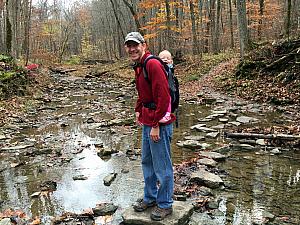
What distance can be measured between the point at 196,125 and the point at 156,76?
6.31m

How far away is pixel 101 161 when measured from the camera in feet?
23.3

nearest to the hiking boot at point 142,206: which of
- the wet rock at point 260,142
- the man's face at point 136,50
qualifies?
the man's face at point 136,50

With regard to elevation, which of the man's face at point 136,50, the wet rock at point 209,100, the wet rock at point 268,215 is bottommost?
the wet rock at point 268,215

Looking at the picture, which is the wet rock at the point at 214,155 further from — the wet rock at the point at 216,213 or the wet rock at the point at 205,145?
the wet rock at the point at 216,213

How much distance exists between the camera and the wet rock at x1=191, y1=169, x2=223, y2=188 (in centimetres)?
516

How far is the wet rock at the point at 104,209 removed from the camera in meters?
4.46

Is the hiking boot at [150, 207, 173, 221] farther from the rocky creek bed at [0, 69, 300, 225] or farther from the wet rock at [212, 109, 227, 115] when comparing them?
the wet rock at [212, 109, 227, 115]

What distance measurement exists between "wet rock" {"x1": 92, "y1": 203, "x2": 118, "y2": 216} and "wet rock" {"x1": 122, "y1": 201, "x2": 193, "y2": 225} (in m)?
0.37

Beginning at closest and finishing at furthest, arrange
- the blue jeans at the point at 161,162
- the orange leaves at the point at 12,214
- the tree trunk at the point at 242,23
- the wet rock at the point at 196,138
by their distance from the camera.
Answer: the blue jeans at the point at 161,162 < the orange leaves at the point at 12,214 < the wet rock at the point at 196,138 < the tree trunk at the point at 242,23

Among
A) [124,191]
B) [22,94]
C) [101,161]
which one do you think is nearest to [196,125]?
[101,161]

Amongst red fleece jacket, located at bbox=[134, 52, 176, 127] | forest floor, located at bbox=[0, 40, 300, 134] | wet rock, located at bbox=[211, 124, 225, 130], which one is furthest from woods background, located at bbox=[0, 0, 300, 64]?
red fleece jacket, located at bbox=[134, 52, 176, 127]

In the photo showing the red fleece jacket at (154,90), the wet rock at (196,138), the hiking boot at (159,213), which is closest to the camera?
the red fleece jacket at (154,90)

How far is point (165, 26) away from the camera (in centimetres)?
2184

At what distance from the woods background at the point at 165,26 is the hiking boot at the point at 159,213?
12.6 meters
